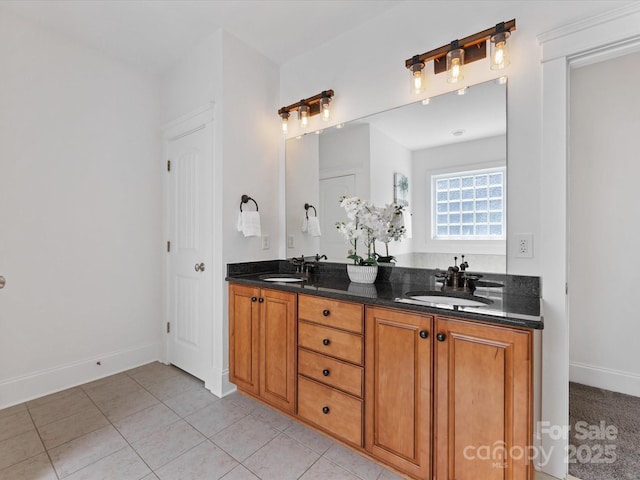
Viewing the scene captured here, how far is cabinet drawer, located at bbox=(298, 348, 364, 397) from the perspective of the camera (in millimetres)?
1576

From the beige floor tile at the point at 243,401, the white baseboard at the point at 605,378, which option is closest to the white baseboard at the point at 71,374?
the beige floor tile at the point at 243,401

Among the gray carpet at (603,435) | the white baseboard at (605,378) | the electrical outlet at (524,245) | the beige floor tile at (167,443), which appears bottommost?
the beige floor tile at (167,443)

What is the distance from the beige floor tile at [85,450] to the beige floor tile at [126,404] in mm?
172

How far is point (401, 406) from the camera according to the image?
1.42m

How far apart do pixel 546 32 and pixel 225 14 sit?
1.95m

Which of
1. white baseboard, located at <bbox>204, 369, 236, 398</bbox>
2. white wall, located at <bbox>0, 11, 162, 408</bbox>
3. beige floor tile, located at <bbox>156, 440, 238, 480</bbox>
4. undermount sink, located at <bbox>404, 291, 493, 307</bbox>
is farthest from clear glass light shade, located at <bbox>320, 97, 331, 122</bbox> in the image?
beige floor tile, located at <bbox>156, 440, 238, 480</bbox>

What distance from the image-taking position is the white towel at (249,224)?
2.33 m

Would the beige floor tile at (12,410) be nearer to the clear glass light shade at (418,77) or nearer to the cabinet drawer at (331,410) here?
the cabinet drawer at (331,410)

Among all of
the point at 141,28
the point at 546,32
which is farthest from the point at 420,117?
the point at 141,28

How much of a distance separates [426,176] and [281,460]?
186cm

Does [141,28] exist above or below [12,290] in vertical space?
above

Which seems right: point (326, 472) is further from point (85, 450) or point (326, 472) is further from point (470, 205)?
point (470, 205)

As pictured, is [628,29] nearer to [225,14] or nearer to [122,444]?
[225,14]

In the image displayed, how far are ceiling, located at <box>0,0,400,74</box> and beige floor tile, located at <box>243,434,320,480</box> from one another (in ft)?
9.01
